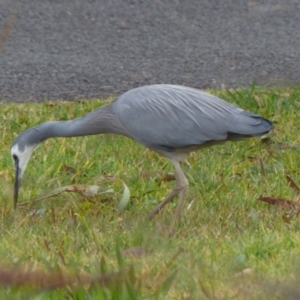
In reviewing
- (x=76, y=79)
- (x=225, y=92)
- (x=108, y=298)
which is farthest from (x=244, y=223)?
(x=76, y=79)

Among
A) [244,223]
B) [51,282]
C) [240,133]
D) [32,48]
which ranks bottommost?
[32,48]

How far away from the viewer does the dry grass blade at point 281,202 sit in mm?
4137

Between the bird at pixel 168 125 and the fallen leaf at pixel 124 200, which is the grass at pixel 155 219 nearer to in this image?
the fallen leaf at pixel 124 200

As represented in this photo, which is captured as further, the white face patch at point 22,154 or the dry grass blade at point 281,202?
the white face patch at point 22,154

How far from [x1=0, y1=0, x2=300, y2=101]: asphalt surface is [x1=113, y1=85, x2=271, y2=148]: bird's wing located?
222 cm

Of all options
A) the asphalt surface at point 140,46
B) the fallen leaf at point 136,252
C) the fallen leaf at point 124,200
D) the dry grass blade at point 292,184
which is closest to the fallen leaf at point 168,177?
the fallen leaf at point 124,200

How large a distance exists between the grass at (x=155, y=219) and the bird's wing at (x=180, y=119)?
340 millimetres

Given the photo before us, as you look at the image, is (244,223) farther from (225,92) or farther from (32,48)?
(32,48)

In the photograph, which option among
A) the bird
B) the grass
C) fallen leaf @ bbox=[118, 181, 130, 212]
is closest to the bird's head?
the bird

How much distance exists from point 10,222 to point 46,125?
Answer: 2.23 feet

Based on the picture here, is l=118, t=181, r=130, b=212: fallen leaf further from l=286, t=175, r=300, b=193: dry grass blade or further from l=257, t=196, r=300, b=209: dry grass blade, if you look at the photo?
l=286, t=175, r=300, b=193: dry grass blade

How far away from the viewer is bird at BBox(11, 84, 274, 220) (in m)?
4.21

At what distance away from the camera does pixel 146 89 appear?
4.49 meters

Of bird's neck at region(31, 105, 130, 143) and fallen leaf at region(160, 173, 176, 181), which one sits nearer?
bird's neck at region(31, 105, 130, 143)
